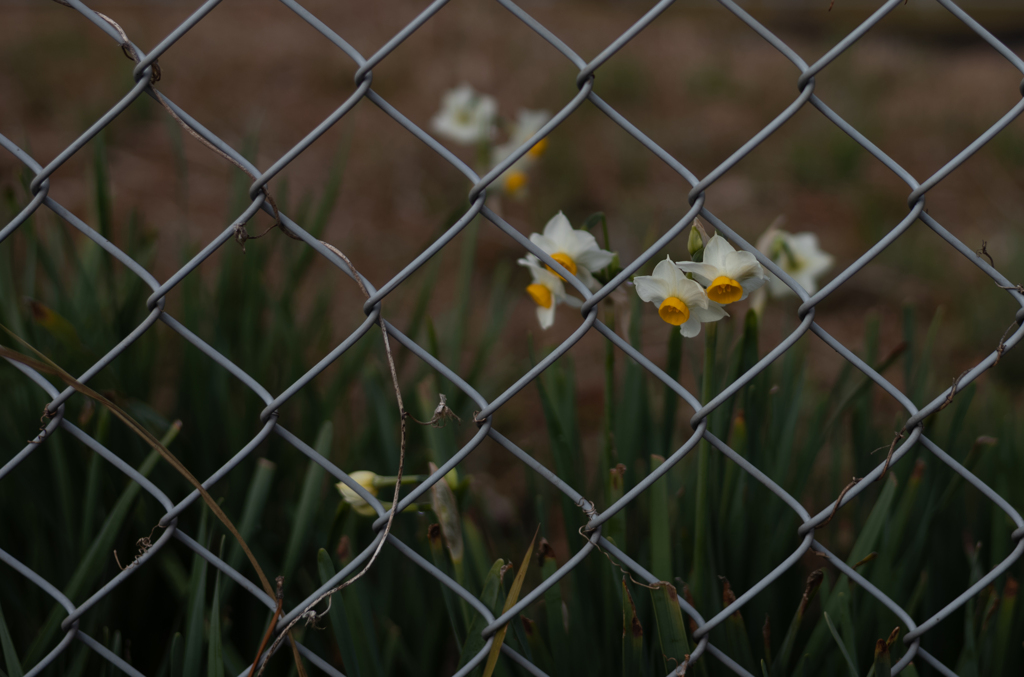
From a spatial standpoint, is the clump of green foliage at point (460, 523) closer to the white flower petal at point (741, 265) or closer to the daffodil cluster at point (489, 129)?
the white flower petal at point (741, 265)

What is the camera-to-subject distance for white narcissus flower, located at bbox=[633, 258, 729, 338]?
695mm

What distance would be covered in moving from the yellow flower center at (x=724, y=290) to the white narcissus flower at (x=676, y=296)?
20 mm

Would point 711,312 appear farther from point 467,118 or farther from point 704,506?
point 467,118

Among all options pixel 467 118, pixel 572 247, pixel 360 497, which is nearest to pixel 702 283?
pixel 572 247

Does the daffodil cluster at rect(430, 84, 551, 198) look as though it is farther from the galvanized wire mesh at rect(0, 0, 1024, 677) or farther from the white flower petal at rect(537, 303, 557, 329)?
the galvanized wire mesh at rect(0, 0, 1024, 677)

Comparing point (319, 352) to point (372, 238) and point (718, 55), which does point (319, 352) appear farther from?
point (718, 55)

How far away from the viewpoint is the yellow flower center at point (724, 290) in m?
0.66

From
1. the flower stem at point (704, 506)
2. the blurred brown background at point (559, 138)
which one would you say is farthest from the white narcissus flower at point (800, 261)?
the blurred brown background at point (559, 138)

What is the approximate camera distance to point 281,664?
1.04m

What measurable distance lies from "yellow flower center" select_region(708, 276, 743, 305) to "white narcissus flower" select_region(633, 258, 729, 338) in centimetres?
2

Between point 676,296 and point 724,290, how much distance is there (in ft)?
0.18

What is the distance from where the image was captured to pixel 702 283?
0.70 m

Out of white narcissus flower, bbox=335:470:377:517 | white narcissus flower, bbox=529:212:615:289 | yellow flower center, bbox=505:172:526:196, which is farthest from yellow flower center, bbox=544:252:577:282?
yellow flower center, bbox=505:172:526:196

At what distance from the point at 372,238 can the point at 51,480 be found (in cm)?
184
